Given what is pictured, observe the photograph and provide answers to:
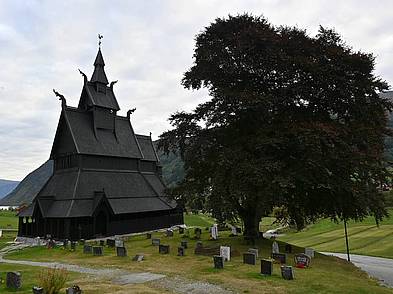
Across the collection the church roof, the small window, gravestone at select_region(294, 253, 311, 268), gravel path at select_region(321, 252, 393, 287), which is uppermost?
the small window

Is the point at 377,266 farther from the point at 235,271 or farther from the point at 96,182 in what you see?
the point at 96,182

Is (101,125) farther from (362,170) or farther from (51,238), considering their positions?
(362,170)

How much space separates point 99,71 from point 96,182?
52.7ft

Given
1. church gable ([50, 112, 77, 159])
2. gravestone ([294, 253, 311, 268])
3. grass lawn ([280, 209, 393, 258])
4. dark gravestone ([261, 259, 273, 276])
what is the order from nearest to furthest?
1. dark gravestone ([261, 259, 273, 276])
2. gravestone ([294, 253, 311, 268])
3. grass lawn ([280, 209, 393, 258])
4. church gable ([50, 112, 77, 159])

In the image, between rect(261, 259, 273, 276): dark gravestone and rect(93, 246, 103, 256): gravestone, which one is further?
rect(93, 246, 103, 256): gravestone

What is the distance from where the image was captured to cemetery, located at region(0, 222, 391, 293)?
16734 millimetres

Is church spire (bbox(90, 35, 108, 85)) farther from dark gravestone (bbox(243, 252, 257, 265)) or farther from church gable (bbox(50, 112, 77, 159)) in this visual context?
dark gravestone (bbox(243, 252, 257, 265))

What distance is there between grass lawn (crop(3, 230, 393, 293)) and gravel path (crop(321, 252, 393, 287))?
412 centimetres

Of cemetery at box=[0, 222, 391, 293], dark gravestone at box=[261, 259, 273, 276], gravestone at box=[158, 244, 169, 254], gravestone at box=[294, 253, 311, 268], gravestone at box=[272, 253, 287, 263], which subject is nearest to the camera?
cemetery at box=[0, 222, 391, 293]

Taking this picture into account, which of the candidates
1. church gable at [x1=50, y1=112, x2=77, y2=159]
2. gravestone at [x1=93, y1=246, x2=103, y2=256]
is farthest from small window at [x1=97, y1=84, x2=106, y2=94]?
Result: gravestone at [x1=93, y1=246, x2=103, y2=256]

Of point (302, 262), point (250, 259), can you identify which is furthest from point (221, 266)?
point (302, 262)

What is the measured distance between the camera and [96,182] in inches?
1695

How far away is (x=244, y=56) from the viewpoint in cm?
2952

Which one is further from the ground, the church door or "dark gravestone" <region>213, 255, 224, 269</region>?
the church door
